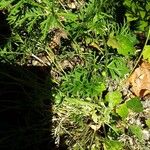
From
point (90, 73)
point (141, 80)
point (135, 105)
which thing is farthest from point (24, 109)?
point (141, 80)

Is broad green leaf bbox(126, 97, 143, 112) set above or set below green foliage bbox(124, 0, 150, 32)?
below

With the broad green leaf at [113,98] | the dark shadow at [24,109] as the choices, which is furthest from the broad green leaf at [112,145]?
the dark shadow at [24,109]

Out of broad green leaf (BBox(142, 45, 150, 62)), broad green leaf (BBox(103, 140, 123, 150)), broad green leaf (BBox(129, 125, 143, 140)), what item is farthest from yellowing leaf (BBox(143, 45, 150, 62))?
broad green leaf (BBox(103, 140, 123, 150))

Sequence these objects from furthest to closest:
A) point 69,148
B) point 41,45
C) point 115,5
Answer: point 115,5, point 41,45, point 69,148

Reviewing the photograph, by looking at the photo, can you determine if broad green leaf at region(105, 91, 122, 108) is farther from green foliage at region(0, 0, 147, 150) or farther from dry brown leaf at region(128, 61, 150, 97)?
dry brown leaf at region(128, 61, 150, 97)

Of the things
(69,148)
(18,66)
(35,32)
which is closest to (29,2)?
(35,32)

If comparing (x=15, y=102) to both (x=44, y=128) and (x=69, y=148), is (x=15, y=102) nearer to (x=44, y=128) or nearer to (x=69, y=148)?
(x=44, y=128)

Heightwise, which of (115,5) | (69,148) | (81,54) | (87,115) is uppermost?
(115,5)
